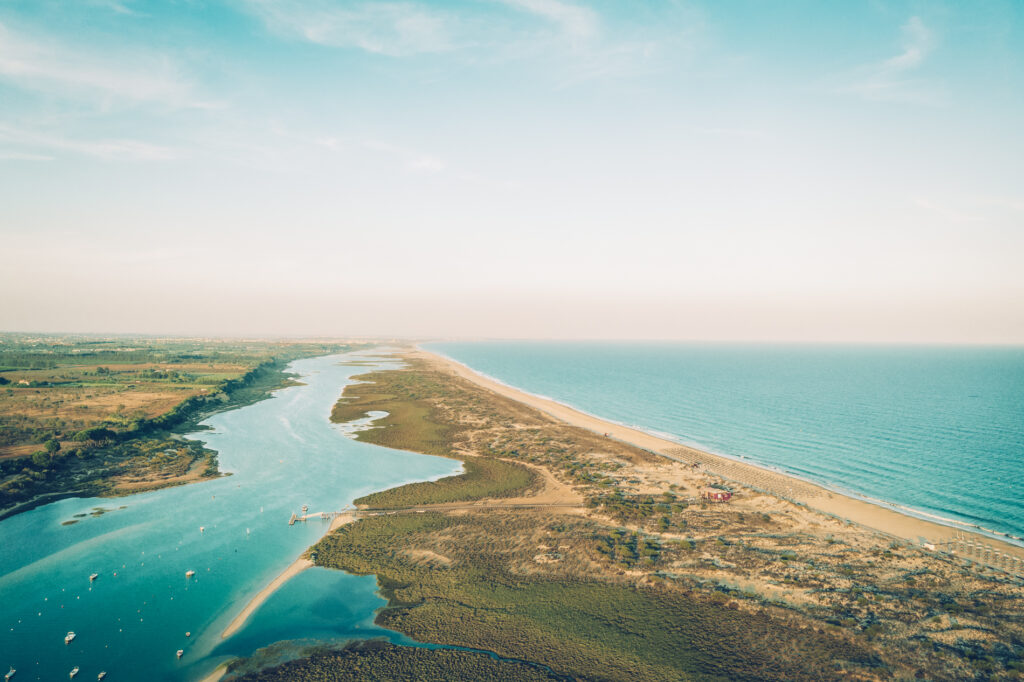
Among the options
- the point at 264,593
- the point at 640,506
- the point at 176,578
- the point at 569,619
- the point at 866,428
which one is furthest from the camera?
the point at 866,428

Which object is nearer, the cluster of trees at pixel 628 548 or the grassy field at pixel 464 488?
the cluster of trees at pixel 628 548

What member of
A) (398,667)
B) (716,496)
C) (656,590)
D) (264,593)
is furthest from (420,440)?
(398,667)

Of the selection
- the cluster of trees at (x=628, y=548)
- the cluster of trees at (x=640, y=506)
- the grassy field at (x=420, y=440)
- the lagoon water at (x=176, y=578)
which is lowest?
the lagoon water at (x=176, y=578)

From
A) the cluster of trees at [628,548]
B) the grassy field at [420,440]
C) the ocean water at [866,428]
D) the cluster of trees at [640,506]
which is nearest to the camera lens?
the cluster of trees at [628,548]

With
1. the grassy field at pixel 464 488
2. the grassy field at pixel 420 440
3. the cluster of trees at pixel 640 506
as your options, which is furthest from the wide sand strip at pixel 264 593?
the cluster of trees at pixel 640 506

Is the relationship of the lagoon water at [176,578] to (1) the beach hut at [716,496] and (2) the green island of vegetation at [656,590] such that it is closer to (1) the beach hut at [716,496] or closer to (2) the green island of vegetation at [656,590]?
(2) the green island of vegetation at [656,590]

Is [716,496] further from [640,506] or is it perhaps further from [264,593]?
[264,593]

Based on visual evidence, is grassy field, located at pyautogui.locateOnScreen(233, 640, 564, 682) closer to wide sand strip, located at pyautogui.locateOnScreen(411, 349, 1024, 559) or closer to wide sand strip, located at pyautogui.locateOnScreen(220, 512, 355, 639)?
wide sand strip, located at pyautogui.locateOnScreen(220, 512, 355, 639)

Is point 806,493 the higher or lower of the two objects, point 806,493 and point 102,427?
the lower
